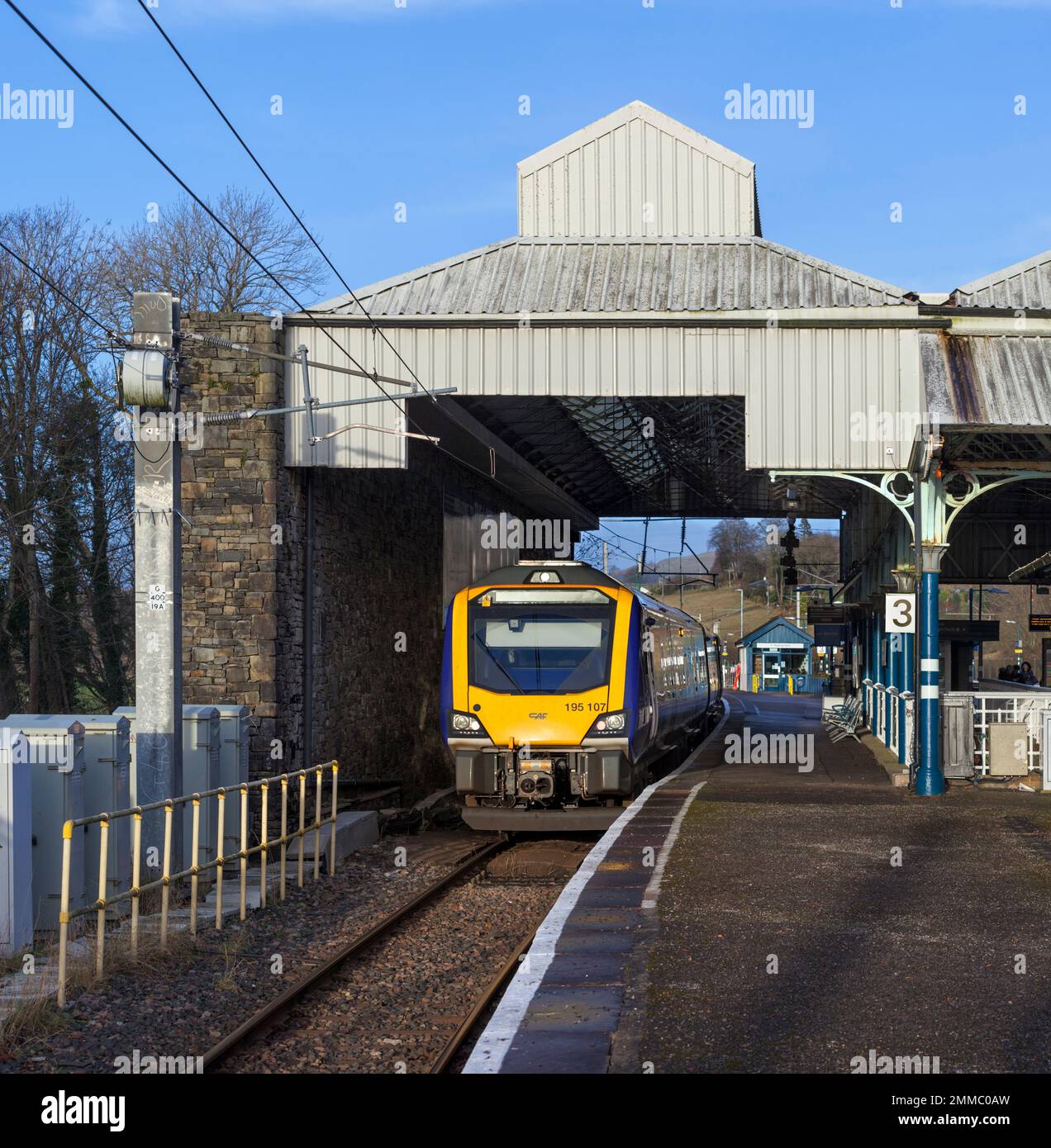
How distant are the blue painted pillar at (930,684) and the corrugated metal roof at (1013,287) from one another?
150 inches

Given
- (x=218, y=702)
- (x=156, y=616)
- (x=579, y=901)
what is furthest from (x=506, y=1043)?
(x=218, y=702)

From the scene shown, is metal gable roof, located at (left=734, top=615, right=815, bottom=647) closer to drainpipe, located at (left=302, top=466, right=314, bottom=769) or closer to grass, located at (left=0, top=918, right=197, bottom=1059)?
drainpipe, located at (left=302, top=466, right=314, bottom=769)

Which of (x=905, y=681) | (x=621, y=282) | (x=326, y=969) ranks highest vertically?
(x=621, y=282)

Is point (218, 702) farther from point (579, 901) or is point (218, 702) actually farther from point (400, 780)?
point (579, 901)

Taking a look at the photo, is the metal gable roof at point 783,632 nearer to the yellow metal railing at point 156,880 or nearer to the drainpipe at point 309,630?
the drainpipe at point 309,630

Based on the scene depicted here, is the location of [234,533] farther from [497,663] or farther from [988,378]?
[988,378]

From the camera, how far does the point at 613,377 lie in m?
18.8

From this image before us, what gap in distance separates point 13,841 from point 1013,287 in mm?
14866

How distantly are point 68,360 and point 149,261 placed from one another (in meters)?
6.16

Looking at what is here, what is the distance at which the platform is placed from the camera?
596cm

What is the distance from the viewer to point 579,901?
9258 millimetres

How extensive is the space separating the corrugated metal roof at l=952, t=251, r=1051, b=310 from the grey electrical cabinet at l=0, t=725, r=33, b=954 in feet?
45.7

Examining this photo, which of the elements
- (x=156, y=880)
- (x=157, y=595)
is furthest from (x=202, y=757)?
(x=156, y=880)

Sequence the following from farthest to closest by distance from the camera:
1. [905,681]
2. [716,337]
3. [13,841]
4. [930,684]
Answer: [905,681] → [716,337] → [930,684] → [13,841]
